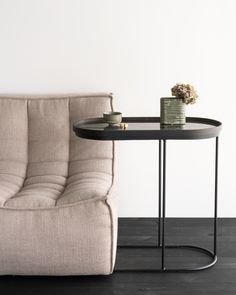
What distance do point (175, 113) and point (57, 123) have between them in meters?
0.70

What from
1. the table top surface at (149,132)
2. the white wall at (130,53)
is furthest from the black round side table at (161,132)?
the white wall at (130,53)

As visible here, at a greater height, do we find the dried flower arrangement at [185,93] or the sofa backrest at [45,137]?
the dried flower arrangement at [185,93]

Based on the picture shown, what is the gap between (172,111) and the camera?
268cm

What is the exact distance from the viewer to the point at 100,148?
9.59 ft

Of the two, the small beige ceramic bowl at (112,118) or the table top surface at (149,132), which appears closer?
the table top surface at (149,132)

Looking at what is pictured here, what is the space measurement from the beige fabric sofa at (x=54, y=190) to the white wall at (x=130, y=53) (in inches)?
10.9

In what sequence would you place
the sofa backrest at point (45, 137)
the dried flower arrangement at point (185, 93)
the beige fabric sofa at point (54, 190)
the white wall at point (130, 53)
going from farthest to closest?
the white wall at point (130, 53), the sofa backrest at point (45, 137), the dried flower arrangement at point (185, 93), the beige fabric sofa at point (54, 190)

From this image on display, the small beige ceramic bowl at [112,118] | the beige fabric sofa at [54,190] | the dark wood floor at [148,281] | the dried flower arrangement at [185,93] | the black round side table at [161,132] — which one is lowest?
the dark wood floor at [148,281]

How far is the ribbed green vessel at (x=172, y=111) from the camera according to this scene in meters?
2.66

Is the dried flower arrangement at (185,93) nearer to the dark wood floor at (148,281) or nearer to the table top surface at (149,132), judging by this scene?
the table top surface at (149,132)

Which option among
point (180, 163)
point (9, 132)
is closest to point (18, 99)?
point (9, 132)

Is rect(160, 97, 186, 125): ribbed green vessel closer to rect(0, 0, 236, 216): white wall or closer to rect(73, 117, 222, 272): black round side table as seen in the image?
rect(73, 117, 222, 272): black round side table

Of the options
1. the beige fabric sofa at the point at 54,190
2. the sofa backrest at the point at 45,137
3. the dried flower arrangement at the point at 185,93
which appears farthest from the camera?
the sofa backrest at the point at 45,137

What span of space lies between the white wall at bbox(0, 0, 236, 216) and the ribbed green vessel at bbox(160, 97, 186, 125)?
60cm
